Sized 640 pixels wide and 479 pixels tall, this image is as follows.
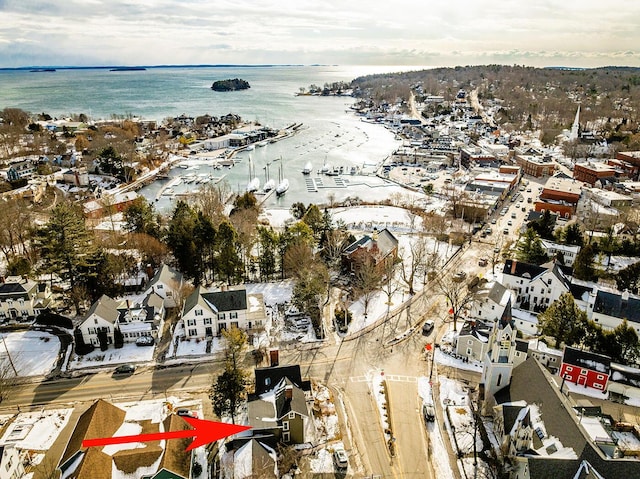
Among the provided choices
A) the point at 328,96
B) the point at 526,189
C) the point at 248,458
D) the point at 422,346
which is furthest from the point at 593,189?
the point at 328,96

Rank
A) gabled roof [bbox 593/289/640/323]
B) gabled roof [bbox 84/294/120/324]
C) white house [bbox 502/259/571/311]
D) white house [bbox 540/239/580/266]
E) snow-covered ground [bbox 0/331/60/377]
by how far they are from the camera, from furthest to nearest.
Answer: white house [bbox 540/239/580/266] < white house [bbox 502/259/571/311] < gabled roof [bbox 593/289/640/323] < gabled roof [bbox 84/294/120/324] < snow-covered ground [bbox 0/331/60/377]

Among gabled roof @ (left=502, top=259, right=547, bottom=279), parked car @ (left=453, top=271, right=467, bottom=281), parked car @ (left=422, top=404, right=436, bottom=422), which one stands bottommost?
parked car @ (left=422, top=404, right=436, bottom=422)

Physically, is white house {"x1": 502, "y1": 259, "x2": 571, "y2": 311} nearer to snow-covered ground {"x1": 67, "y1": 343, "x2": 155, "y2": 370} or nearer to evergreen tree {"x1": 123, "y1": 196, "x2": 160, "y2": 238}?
snow-covered ground {"x1": 67, "y1": 343, "x2": 155, "y2": 370}

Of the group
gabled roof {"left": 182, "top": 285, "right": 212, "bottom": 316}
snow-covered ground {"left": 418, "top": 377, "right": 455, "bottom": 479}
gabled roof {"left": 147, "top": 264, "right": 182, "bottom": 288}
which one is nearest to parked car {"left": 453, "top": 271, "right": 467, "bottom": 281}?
snow-covered ground {"left": 418, "top": 377, "right": 455, "bottom": 479}

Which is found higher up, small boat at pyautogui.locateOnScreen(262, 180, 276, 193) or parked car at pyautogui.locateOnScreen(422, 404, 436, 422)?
small boat at pyautogui.locateOnScreen(262, 180, 276, 193)

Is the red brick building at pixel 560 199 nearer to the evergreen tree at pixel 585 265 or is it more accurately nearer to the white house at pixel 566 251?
the white house at pixel 566 251

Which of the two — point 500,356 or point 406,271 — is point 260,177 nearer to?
point 406,271
